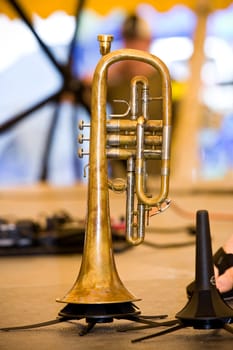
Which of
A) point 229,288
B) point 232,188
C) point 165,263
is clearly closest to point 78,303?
point 229,288

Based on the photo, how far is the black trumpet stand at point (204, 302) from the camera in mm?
1432

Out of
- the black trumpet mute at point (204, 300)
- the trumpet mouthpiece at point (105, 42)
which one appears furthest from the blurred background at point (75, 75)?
the black trumpet mute at point (204, 300)

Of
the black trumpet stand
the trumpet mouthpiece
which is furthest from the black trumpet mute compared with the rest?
the trumpet mouthpiece

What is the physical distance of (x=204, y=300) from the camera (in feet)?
4.77

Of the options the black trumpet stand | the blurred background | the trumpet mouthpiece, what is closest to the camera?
the black trumpet stand

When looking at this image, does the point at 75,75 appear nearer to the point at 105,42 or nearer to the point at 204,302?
the point at 105,42

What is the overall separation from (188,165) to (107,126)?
4.59m

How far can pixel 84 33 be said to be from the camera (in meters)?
6.49

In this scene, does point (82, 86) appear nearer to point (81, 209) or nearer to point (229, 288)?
point (81, 209)

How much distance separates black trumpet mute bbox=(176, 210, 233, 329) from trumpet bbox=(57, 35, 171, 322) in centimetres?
10

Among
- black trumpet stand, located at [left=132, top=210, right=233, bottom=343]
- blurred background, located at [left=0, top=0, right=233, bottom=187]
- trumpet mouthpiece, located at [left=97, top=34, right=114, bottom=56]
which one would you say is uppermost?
blurred background, located at [left=0, top=0, right=233, bottom=187]

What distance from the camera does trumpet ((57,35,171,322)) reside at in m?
1.51

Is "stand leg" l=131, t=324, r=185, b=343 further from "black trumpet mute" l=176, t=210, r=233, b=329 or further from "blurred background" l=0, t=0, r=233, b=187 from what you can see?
"blurred background" l=0, t=0, r=233, b=187

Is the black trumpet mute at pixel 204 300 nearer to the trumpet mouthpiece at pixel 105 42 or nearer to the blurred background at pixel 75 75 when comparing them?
the trumpet mouthpiece at pixel 105 42
